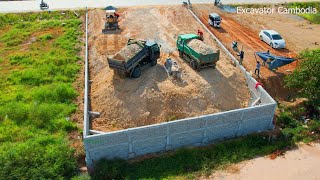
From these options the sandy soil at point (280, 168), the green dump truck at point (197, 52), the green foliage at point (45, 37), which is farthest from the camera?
the green foliage at point (45, 37)

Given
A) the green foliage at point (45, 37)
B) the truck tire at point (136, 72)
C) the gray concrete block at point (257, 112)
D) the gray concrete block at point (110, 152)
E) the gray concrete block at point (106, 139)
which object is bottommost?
the gray concrete block at point (110, 152)

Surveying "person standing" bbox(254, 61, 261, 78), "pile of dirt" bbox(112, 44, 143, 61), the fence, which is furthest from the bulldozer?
"person standing" bbox(254, 61, 261, 78)

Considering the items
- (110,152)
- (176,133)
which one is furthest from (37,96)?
(176,133)

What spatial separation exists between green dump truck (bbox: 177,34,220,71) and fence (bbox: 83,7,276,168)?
12.3 feet

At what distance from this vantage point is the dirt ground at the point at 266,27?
19234 mm

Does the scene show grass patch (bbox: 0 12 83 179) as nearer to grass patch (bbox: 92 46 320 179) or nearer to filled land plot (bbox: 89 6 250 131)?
filled land plot (bbox: 89 6 250 131)

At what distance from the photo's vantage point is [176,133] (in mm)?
14359

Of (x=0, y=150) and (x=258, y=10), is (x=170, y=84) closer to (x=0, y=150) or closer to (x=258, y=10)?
(x=0, y=150)

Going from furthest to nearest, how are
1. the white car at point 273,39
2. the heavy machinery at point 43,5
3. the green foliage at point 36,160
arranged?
the heavy machinery at point 43,5, the white car at point 273,39, the green foliage at point 36,160

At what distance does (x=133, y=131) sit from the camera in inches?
535

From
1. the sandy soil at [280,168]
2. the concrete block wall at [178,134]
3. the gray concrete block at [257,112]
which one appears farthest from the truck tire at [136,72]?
the sandy soil at [280,168]

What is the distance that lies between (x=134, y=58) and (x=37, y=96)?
6.03 metres

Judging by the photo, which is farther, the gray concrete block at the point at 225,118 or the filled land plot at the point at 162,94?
the filled land plot at the point at 162,94

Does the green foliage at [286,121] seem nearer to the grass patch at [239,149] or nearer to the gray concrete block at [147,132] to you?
the grass patch at [239,149]
